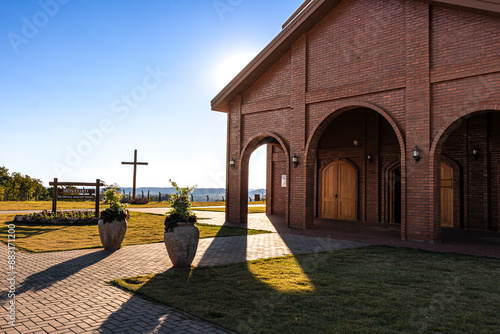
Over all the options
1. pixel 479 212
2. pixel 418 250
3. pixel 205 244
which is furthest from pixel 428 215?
pixel 205 244

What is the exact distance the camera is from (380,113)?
11578 mm

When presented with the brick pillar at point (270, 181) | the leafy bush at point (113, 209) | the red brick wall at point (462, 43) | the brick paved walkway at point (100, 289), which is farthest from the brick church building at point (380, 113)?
the leafy bush at point (113, 209)

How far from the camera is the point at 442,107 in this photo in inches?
411

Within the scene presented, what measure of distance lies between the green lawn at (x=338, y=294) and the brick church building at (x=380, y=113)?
430 cm

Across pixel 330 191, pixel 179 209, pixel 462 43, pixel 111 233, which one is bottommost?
pixel 111 233

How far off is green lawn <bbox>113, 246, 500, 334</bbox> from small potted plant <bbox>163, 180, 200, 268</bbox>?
0.32 m

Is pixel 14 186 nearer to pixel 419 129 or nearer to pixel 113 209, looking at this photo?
pixel 113 209

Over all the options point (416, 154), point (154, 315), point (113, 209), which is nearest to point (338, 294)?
point (154, 315)

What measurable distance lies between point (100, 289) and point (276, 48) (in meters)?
11.5

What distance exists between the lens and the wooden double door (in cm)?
1781

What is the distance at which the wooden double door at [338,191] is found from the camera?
17.8 metres

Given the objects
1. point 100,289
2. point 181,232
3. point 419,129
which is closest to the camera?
point 100,289

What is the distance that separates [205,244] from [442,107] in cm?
749

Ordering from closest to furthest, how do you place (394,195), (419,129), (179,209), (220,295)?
(220,295)
(179,209)
(419,129)
(394,195)
